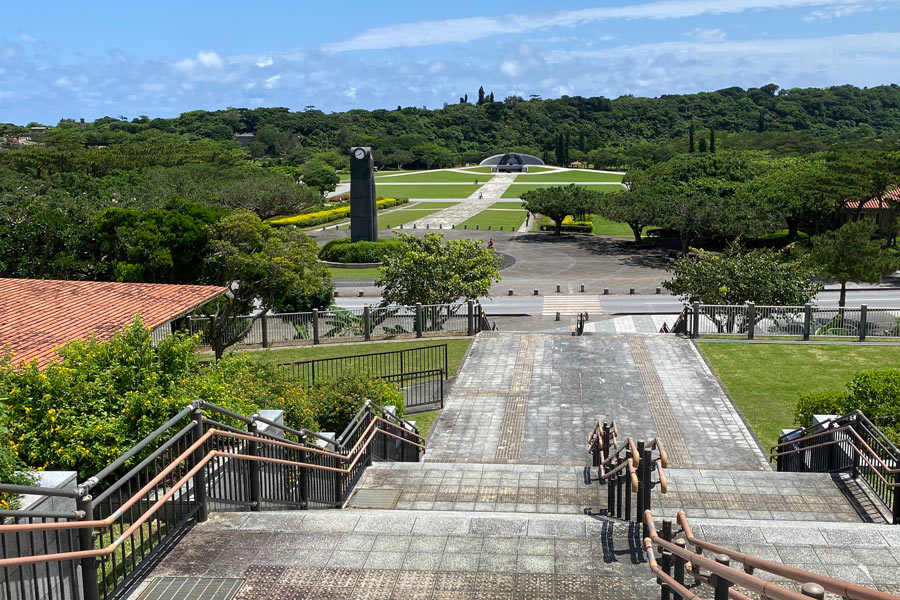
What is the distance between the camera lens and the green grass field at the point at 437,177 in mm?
122312

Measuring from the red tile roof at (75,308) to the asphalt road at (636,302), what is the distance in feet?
55.1

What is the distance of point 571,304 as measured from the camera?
133ft

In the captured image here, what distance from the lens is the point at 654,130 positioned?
176500mm

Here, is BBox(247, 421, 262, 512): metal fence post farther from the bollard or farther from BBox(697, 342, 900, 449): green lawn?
BBox(697, 342, 900, 449): green lawn

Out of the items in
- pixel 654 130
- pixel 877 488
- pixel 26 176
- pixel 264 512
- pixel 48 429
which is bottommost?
pixel 877 488

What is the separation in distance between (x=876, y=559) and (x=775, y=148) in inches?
4188

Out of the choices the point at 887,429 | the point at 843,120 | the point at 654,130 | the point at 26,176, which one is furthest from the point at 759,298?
the point at 843,120

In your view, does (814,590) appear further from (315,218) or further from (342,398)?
(315,218)

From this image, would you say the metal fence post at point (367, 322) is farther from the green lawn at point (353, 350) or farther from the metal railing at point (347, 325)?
the green lawn at point (353, 350)

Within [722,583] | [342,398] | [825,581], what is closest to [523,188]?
[342,398]

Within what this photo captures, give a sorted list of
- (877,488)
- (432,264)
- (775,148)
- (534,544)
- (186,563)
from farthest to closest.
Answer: (775,148) < (432,264) < (877,488) < (534,544) < (186,563)

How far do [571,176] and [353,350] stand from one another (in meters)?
105

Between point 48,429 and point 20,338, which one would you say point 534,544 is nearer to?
point 48,429

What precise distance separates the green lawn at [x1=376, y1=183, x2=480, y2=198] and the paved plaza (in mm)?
82088
